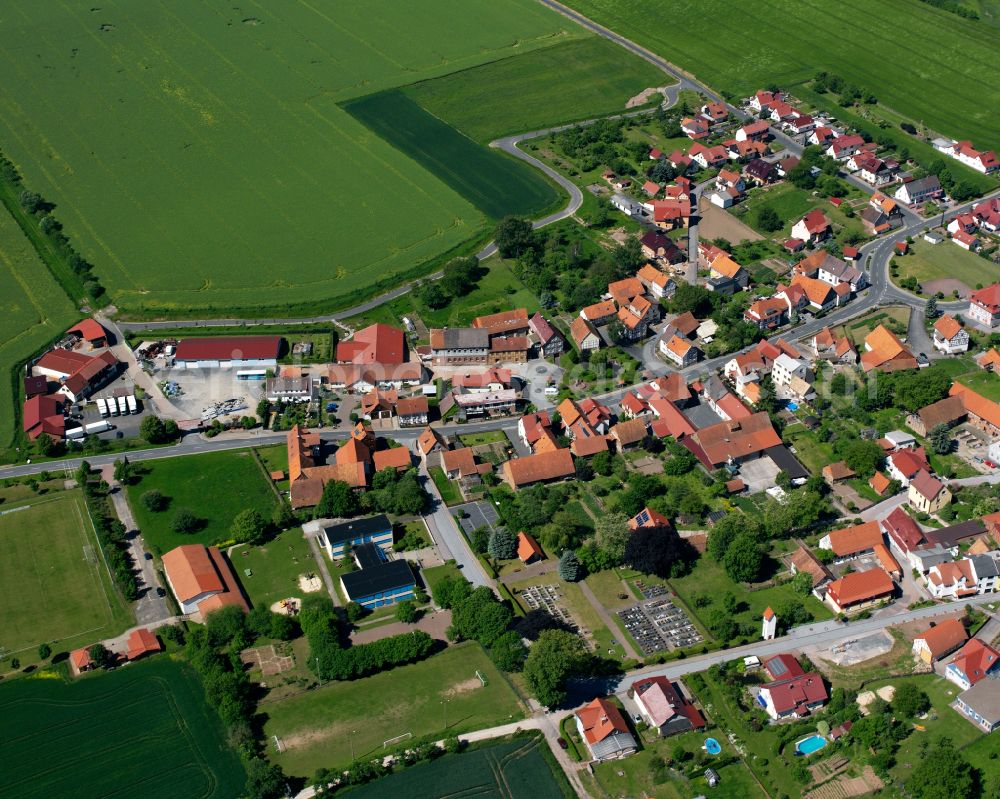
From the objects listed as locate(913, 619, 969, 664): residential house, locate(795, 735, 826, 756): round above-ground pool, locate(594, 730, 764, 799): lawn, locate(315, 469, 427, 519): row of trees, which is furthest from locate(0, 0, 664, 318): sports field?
locate(913, 619, 969, 664): residential house

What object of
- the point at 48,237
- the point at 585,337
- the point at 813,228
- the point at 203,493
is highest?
the point at 813,228

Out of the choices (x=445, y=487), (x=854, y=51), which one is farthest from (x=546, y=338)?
(x=854, y=51)

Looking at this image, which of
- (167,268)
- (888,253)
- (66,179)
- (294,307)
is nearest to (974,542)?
(888,253)

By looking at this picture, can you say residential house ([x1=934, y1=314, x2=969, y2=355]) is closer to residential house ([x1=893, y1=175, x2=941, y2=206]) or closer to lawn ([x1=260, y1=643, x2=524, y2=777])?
residential house ([x1=893, y1=175, x2=941, y2=206])

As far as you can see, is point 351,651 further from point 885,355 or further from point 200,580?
point 885,355

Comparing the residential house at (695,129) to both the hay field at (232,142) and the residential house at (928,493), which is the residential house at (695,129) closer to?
the hay field at (232,142)

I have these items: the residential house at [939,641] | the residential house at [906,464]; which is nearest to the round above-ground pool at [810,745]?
the residential house at [939,641]

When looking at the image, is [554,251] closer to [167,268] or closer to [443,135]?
[443,135]
